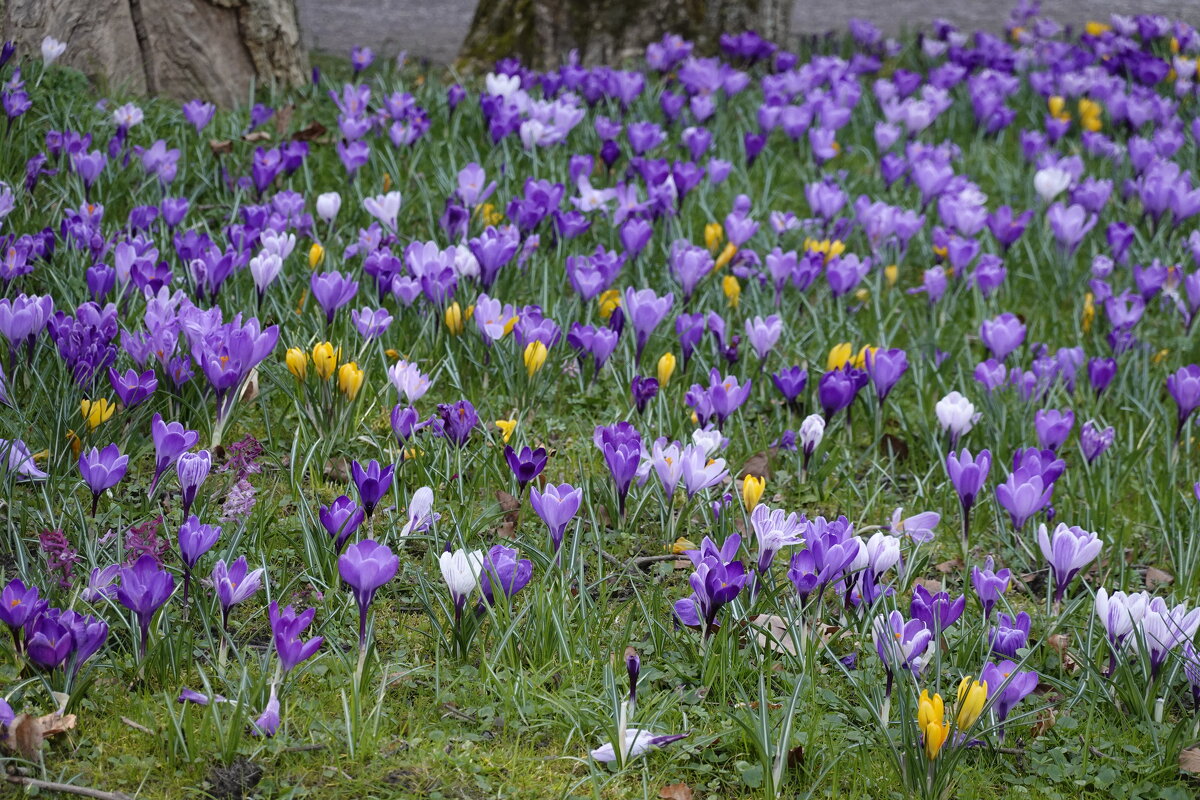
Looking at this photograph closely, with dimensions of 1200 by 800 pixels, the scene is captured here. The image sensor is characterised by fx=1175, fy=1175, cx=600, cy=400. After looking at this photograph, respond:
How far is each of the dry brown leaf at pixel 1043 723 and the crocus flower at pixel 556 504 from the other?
946 millimetres

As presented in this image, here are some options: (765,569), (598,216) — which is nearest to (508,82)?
(598,216)

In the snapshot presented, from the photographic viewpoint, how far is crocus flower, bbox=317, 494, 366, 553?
86.1 inches

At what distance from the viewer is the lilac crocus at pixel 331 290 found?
3.05 metres

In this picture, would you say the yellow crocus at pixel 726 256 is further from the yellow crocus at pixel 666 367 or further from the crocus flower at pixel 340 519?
the crocus flower at pixel 340 519

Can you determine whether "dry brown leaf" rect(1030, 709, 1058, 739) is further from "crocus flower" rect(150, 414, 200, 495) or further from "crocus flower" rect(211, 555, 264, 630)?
"crocus flower" rect(150, 414, 200, 495)

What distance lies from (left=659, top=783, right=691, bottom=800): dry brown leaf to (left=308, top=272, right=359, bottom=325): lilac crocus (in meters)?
1.62

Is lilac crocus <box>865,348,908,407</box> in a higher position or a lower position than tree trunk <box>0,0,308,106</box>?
lower

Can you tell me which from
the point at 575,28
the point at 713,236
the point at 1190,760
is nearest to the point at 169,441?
the point at 1190,760

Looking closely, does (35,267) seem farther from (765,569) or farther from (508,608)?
(765,569)

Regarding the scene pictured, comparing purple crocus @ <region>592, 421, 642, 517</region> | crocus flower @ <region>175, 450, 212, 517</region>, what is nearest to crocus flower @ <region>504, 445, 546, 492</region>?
purple crocus @ <region>592, 421, 642, 517</region>

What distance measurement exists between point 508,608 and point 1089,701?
1.09m

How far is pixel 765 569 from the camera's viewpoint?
229 cm

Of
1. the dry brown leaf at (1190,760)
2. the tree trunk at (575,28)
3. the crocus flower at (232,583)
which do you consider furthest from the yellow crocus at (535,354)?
the tree trunk at (575,28)

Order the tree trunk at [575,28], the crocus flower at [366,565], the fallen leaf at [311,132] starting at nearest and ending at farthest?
the crocus flower at [366,565], the fallen leaf at [311,132], the tree trunk at [575,28]
